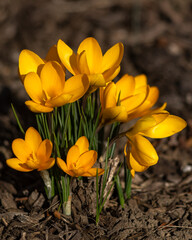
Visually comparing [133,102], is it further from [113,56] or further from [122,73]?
[122,73]

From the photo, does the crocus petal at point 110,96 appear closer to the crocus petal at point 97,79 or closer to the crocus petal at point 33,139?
the crocus petal at point 97,79

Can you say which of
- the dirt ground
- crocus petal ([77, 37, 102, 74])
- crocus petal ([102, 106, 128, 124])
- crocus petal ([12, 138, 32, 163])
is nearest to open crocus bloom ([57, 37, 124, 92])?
crocus petal ([77, 37, 102, 74])

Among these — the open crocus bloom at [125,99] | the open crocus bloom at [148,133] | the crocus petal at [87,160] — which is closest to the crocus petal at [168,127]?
the open crocus bloom at [148,133]

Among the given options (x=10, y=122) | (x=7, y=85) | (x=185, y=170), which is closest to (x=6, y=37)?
(x=7, y=85)

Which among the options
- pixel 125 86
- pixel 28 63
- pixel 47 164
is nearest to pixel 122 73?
pixel 125 86

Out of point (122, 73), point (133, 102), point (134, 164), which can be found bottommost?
point (122, 73)
